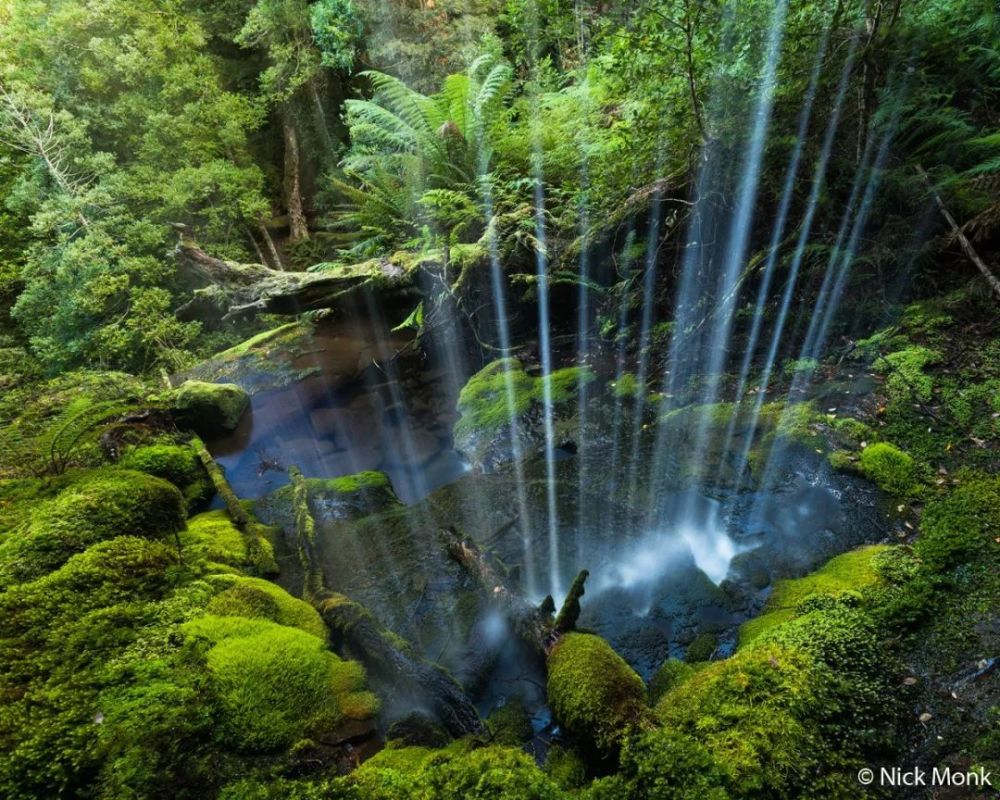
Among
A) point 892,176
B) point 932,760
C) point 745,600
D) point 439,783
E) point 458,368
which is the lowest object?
point 458,368

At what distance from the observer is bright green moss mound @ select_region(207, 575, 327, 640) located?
2.81m

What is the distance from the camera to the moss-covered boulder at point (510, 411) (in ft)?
19.2

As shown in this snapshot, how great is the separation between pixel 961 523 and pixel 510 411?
4.38m

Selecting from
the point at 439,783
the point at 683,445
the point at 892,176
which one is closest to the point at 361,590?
the point at 439,783

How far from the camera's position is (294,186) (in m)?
14.0

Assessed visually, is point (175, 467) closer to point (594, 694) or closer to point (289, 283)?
point (289, 283)

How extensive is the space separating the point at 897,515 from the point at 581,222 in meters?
5.31

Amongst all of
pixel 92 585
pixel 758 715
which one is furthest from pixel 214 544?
pixel 758 715

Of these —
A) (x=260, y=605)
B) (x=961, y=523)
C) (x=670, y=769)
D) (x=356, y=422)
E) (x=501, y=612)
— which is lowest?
(x=356, y=422)

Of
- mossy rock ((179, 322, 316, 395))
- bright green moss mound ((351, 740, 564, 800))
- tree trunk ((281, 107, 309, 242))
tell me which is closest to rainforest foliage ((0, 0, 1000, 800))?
bright green moss mound ((351, 740, 564, 800))

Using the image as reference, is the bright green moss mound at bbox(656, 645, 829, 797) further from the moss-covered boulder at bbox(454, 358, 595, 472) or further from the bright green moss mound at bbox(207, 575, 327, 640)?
the moss-covered boulder at bbox(454, 358, 595, 472)

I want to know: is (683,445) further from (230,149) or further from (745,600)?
(230,149)

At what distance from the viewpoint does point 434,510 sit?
16.8 ft

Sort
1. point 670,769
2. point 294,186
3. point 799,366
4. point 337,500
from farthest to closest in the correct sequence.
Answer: point 294,186 → point 337,500 → point 799,366 → point 670,769
